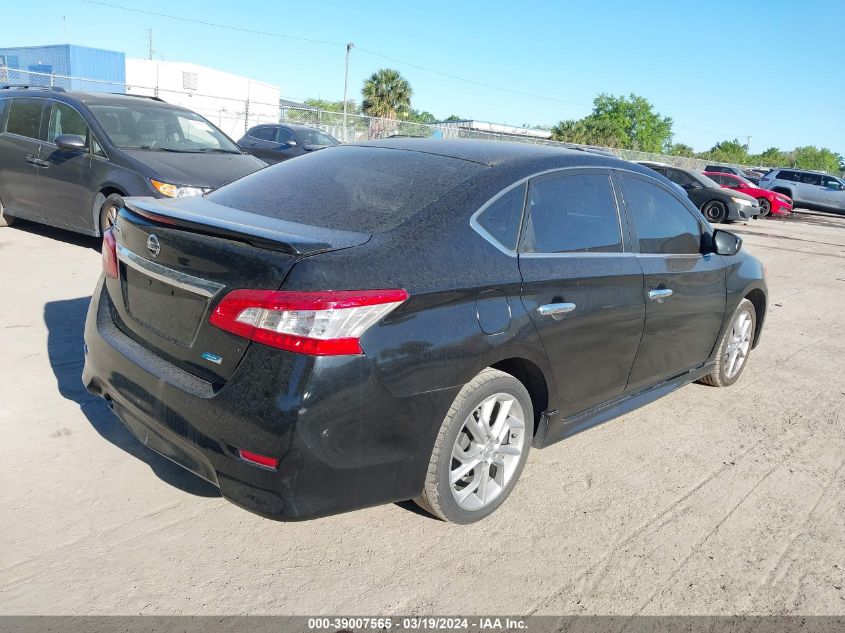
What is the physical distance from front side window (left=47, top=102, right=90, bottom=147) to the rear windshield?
5.09 metres

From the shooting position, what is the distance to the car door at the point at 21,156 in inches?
319

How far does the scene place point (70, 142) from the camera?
7508 millimetres

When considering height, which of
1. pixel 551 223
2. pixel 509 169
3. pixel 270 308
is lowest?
pixel 270 308

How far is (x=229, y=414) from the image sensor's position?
2.55 meters

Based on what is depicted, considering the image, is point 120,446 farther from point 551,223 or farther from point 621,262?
point 621,262

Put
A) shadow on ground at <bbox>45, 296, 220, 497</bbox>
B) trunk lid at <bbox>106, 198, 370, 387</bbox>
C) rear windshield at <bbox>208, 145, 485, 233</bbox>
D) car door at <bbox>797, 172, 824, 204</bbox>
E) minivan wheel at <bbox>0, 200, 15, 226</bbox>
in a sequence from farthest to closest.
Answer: car door at <bbox>797, 172, 824, 204</bbox>
minivan wheel at <bbox>0, 200, 15, 226</bbox>
shadow on ground at <bbox>45, 296, 220, 497</bbox>
rear windshield at <bbox>208, 145, 485, 233</bbox>
trunk lid at <bbox>106, 198, 370, 387</bbox>

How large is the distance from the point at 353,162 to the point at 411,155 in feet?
1.00

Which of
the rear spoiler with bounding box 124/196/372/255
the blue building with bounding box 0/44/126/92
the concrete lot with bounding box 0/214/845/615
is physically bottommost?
the concrete lot with bounding box 0/214/845/615

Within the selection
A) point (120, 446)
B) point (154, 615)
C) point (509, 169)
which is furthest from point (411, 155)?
point (154, 615)

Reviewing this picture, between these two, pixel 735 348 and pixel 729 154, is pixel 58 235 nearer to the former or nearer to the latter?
pixel 735 348

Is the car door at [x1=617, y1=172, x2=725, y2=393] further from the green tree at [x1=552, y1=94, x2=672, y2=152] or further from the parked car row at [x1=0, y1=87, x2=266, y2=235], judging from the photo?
the green tree at [x1=552, y1=94, x2=672, y2=152]

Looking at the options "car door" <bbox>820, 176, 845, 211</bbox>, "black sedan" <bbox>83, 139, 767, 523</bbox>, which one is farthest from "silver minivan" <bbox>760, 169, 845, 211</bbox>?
"black sedan" <bbox>83, 139, 767, 523</bbox>

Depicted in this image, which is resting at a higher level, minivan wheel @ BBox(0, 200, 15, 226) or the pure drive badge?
the pure drive badge

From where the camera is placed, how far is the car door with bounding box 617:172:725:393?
4.04m
